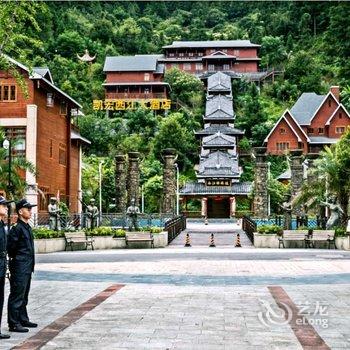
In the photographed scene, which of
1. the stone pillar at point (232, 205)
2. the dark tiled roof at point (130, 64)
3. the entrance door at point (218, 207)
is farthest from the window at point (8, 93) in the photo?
the dark tiled roof at point (130, 64)

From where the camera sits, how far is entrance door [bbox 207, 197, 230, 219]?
7381 cm

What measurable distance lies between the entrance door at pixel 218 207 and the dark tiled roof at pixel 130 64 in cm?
3045

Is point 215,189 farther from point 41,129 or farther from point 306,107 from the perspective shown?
point 41,129

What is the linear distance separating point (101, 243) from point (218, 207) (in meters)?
47.8

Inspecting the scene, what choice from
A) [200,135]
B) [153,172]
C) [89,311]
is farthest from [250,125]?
[89,311]

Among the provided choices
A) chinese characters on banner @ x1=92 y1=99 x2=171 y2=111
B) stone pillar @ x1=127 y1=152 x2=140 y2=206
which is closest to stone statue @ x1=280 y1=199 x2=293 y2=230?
stone pillar @ x1=127 y1=152 x2=140 y2=206

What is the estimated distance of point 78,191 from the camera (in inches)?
2003

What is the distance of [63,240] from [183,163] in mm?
57187

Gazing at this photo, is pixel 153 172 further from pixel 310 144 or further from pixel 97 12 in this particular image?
pixel 97 12

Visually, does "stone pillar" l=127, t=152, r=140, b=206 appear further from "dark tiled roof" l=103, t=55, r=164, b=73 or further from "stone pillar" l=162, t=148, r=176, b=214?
"dark tiled roof" l=103, t=55, r=164, b=73

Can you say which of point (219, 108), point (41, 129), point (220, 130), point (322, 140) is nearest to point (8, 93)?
point (41, 129)

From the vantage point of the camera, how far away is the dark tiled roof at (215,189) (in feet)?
237

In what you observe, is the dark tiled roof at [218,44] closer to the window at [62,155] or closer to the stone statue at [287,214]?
the window at [62,155]

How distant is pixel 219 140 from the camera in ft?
265
